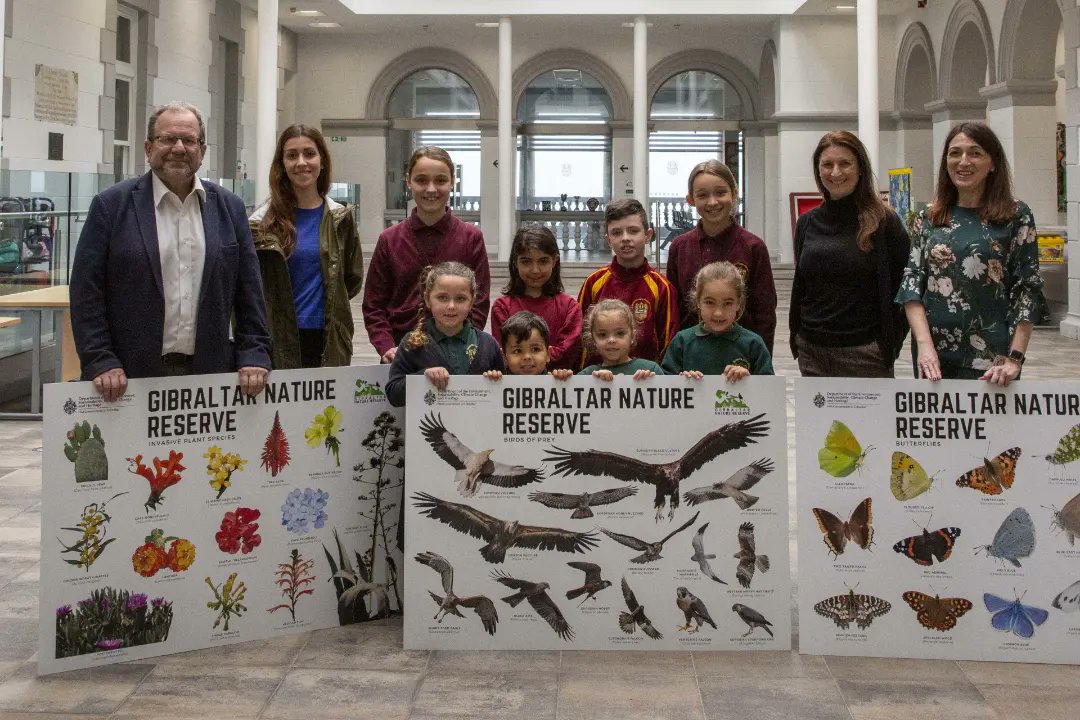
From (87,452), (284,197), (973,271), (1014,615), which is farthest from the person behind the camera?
(284,197)

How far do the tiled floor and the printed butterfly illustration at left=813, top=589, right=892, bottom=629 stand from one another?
0.10m

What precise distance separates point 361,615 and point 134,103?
11.7 m

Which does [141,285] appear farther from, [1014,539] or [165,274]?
[1014,539]

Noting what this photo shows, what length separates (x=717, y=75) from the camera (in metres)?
20.3

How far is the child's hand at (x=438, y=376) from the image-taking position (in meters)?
3.08

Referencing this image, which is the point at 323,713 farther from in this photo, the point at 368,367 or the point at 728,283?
the point at 728,283

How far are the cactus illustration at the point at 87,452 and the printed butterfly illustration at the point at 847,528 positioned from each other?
1888mm

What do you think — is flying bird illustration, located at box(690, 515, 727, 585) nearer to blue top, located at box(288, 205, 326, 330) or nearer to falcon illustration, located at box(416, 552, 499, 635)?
falcon illustration, located at box(416, 552, 499, 635)

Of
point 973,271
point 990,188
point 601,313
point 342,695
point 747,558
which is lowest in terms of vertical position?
point 342,695

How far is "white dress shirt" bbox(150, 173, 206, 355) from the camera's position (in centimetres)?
310

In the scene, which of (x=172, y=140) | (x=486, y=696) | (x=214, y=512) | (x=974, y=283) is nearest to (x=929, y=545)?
(x=974, y=283)

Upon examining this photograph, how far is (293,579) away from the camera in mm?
3268

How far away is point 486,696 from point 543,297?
4.34 ft

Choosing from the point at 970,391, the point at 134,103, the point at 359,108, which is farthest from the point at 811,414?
the point at 359,108
